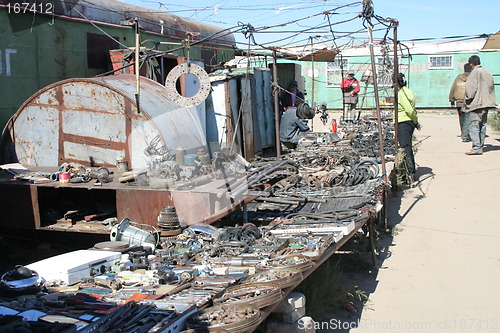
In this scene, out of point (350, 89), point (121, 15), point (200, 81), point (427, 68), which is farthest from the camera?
point (427, 68)

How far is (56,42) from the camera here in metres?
10.7

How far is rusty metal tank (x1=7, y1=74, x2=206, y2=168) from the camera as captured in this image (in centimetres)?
742

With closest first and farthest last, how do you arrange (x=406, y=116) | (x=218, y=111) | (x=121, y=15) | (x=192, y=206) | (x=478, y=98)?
(x=192, y=206)
(x=406, y=116)
(x=218, y=111)
(x=478, y=98)
(x=121, y=15)

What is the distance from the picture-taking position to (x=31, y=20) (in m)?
10.1

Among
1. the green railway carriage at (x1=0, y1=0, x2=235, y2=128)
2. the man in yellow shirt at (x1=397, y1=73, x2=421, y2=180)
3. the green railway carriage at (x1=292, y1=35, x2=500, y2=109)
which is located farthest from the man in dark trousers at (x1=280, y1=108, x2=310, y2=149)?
the green railway carriage at (x1=292, y1=35, x2=500, y2=109)

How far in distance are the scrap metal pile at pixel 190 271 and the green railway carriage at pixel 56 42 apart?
11.2 feet

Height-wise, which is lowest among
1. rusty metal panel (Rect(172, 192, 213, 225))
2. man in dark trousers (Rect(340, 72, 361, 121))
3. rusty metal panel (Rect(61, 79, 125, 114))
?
rusty metal panel (Rect(172, 192, 213, 225))

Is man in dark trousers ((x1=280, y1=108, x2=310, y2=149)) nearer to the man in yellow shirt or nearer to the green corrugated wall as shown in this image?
the man in yellow shirt

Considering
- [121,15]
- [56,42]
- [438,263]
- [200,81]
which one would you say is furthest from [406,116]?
[56,42]

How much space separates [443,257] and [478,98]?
647cm

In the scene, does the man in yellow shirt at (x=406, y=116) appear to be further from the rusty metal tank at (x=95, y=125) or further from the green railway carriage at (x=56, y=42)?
the rusty metal tank at (x=95, y=125)

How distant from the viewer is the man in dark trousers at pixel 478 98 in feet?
39.5

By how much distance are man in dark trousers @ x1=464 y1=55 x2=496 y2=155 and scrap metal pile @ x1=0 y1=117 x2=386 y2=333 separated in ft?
19.4

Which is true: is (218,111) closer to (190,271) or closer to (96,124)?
(96,124)
